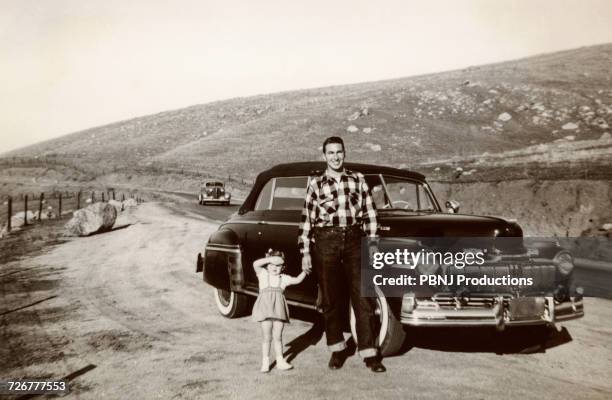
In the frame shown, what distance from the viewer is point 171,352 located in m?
5.04

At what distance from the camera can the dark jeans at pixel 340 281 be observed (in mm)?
4371

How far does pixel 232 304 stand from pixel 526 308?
11.2 feet

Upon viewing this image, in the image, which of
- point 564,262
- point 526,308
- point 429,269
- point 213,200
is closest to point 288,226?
point 429,269

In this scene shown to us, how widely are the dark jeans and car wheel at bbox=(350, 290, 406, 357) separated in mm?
127

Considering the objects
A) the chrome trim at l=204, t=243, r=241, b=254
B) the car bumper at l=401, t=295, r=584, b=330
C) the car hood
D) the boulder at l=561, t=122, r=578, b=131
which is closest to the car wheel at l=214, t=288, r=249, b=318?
the chrome trim at l=204, t=243, r=241, b=254

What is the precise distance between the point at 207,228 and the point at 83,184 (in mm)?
37204

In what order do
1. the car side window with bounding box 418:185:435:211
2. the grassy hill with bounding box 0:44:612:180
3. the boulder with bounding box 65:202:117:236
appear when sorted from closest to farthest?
the car side window with bounding box 418:185:435:211
the boulder with bounding box 65:202:117:236
the grassy hill with bounding box 0:44:612:180

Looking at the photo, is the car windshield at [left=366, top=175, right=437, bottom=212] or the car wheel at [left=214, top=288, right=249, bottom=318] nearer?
the car windshield at [left=366, top=175, right=437, bottom=212]

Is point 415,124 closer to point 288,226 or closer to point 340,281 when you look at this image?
point 288,226

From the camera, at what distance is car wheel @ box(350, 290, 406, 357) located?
4531 millimetres

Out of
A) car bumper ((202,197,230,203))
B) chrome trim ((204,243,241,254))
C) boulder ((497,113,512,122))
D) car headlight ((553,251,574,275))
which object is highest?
boulder ((497,113,512,122))

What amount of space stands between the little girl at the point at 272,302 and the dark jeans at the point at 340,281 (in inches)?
10.6

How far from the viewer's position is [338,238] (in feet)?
14.3

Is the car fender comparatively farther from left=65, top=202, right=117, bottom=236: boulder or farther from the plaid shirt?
left=65, top=202, right=117, bottom=236: boulder
